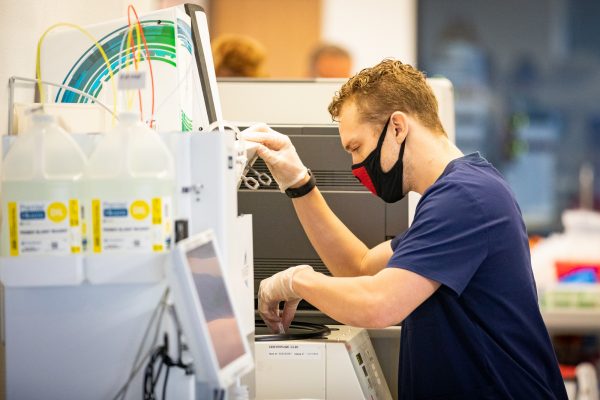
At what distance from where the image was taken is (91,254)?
51.3 inches

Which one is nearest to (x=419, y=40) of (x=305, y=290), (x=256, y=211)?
(x=256, y=211)

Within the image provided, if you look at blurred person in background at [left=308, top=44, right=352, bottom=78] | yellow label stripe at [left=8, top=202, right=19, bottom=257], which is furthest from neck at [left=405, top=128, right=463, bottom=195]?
blurred person in background at [left=308, top=44, right=352, bottom=78]

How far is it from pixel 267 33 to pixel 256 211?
3726 mm

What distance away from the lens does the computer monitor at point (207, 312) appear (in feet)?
4.01

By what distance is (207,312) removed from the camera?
1.28 meters

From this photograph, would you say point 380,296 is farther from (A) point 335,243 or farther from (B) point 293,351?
(A) point 335,243

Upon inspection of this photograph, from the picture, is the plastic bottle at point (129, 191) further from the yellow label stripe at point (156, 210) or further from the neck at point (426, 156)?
the neck at point (426, 156)

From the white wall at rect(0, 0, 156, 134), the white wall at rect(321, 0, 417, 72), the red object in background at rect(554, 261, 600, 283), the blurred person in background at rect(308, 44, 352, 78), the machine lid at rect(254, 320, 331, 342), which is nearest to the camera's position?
the white wall at rect(0, 0, 156, 134)

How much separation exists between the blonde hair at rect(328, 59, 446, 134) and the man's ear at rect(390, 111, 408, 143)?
21 millimetres

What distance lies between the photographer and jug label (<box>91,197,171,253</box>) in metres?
1.28

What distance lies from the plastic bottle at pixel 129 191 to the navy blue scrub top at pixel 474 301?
617mm

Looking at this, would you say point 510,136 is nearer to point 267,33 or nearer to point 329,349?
point 267,33

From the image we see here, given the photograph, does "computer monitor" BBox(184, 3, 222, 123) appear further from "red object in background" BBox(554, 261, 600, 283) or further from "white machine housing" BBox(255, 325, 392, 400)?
"red object in background" BBox(554, 261, 600, 283)

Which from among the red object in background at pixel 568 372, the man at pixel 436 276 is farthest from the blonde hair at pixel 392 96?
the red object in background at pixel 568 372
